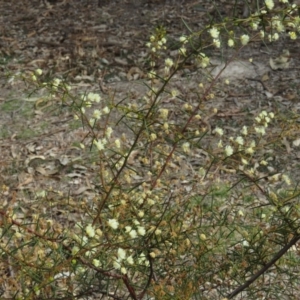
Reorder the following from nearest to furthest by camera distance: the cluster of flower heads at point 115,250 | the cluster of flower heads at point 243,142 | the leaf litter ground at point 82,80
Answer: the cluster of flower heads at point 115,250 < the cluster of flower heads at point 243,142 < the leaf litter ground at point 82,80

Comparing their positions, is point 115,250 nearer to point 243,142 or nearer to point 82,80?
point 243,142

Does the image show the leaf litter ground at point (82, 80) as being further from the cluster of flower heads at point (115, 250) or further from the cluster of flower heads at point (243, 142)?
the cluster of flower heads at point (115, 250)

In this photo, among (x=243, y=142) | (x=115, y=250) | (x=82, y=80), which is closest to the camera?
(x=115, y=250)

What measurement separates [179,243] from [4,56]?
4435 millimetres

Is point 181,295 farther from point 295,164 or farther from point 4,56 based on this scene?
point 4,56

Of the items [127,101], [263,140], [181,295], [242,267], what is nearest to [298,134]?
[263,140]

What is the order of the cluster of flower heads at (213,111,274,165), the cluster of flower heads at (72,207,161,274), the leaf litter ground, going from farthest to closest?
the leaf litter ground, the cluster of flower heads at (213,111,274,165), the cluster of flower heads at (72,207,161,274)

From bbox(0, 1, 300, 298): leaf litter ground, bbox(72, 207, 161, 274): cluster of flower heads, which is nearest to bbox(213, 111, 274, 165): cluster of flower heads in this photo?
bbox(72, 207, 161, 274): cluster of flower heads

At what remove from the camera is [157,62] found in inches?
241

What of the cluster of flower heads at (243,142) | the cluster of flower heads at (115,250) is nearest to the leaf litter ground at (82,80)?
the cluster of flower heads at (243,142)

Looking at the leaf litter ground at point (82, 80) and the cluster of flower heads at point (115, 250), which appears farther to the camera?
the leaf litter ground at point (82, 80)

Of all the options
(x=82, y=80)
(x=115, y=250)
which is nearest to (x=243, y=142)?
(x=115, y=250)

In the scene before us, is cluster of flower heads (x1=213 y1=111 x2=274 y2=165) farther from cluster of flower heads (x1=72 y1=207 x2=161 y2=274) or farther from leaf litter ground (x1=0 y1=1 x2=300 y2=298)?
leaf litter ground (x1=0 y1=1 x2=300 y2=298)

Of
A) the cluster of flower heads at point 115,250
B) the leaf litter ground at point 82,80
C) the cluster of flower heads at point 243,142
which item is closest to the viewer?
the cluster of flower heads at point 115,250
